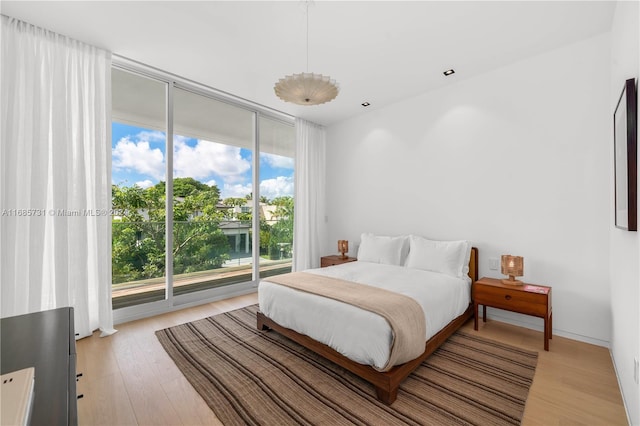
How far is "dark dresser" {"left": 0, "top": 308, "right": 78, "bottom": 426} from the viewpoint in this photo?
734 millimetres

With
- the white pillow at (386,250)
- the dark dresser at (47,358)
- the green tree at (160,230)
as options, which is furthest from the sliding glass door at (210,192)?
the dark dresser at (47,358)

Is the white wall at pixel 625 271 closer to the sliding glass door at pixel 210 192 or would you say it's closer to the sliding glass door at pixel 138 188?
the sliding glass door at pixel 210 192

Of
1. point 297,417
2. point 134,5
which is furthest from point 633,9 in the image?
point 134,5

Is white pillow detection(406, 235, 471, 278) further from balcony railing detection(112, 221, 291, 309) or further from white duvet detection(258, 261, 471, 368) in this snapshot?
balcony railing detection(112, 221, 291, 309)

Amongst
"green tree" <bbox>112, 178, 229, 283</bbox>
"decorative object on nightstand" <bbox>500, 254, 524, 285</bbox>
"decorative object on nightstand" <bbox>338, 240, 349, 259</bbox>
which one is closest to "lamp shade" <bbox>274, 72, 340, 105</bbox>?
"green tree" <bbox>112, 178, 229, 283</bbox>

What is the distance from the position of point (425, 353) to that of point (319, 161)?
12.4 feet

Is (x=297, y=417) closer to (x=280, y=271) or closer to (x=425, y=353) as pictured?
(x=425, y=353)

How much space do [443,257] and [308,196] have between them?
2.55 m

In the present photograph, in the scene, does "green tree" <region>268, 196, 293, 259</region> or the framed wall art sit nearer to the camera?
the framed wall art

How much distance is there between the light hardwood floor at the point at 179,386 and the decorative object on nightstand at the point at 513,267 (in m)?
0.55

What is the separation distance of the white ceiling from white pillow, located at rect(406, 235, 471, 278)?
2.05 m

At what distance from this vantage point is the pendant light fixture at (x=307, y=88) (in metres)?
2.32

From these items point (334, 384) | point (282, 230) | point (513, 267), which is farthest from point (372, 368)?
point (282, 230)

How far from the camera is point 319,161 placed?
5.29 metres
